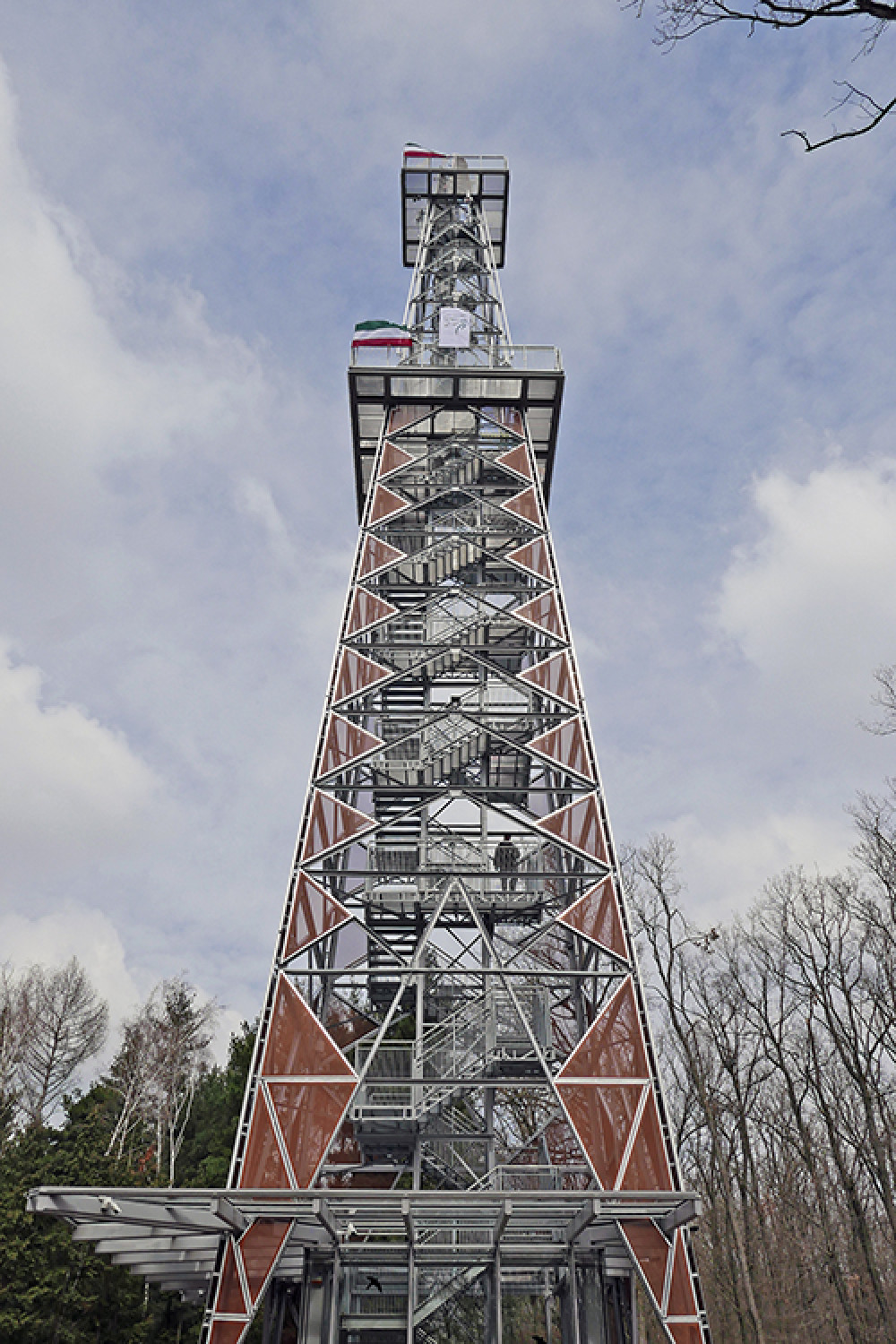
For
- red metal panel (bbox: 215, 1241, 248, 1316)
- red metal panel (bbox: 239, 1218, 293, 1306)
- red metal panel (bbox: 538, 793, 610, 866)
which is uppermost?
red metal panel (bbox: 538, 793, 610, 866)

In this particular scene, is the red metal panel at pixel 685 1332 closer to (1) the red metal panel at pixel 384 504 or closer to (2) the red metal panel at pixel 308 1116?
(2) the red metal panel at pixel 308 1116

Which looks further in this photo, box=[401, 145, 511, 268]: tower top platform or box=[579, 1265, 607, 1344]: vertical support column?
box=[401, 145, 511, 268]: tower top platform

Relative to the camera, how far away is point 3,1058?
31594mm

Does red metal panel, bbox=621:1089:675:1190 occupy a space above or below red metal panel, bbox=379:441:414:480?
below

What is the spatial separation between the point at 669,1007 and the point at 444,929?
14.7 m

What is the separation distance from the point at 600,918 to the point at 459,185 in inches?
1123

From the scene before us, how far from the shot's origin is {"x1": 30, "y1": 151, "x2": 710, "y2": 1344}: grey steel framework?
13.3m

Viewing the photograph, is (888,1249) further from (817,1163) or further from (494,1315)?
(494,1315)

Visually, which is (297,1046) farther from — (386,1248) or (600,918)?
(600,918)

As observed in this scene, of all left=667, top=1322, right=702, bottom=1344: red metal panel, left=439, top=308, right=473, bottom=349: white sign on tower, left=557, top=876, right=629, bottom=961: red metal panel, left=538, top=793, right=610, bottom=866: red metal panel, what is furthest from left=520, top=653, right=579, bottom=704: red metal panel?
left=439, top=308, right=473, bottom=349: white sign on tower

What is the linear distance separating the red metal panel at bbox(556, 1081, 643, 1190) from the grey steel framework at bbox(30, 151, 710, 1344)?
Answer: 0.12 ft

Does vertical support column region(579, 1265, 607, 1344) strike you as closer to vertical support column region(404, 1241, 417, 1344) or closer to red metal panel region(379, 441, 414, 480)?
vertical support column region(404, 1241, 417, 1344)

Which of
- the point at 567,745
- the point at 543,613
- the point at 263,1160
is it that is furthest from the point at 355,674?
the point at 263,1160

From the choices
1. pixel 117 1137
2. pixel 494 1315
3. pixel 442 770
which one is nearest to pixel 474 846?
pixel 442 770
